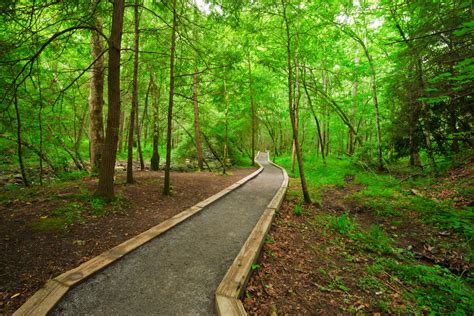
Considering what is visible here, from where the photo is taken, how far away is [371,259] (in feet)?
12.3

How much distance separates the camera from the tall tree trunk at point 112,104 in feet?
15.3

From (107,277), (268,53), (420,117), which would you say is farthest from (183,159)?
(420,117)

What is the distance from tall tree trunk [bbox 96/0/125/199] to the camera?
4668 millimetres

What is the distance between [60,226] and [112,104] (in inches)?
113

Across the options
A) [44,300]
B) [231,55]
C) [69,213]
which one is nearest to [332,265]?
[44,300]

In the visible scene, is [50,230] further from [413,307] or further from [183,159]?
[183,159]

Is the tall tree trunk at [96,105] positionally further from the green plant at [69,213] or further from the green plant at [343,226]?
the green plant at [343,226]

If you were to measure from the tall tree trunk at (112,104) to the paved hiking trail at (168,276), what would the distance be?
2.28m

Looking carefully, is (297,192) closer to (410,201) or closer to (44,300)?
(410,201)

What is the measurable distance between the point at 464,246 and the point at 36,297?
271 inches

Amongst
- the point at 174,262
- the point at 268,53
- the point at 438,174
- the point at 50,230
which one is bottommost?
the point at 174,262

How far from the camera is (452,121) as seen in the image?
24.6 ft

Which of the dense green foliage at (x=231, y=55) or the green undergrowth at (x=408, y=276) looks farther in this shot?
the dense green foliage at (x=231, y=55)

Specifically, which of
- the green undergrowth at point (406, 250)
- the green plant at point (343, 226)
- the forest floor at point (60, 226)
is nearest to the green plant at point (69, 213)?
the forest floor at point (60, 226)
